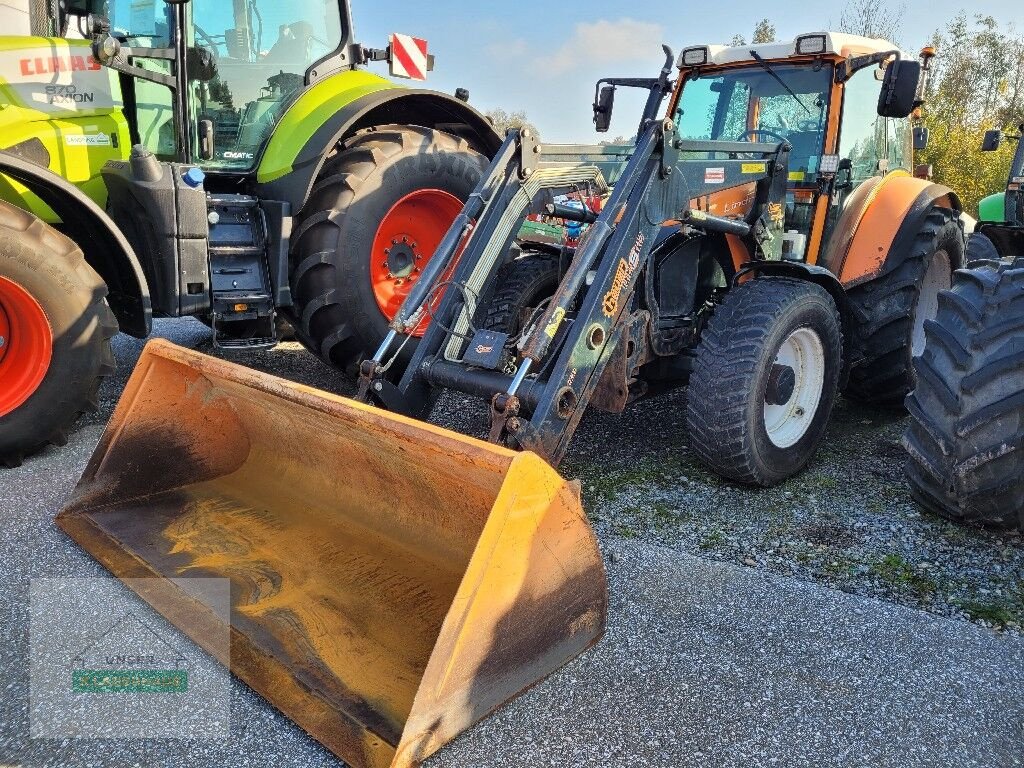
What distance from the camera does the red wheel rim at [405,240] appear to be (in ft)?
15.4

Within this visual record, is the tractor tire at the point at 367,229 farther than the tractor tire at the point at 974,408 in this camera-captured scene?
Yes

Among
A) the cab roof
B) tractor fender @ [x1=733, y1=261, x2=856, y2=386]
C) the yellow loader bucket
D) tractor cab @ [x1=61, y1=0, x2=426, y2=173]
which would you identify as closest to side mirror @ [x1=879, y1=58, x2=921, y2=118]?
the cab roof

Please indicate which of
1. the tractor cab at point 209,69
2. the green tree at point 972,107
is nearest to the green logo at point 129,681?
the tractor cab at point 209,69

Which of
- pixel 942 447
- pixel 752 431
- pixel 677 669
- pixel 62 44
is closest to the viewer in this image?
pixel 677 669

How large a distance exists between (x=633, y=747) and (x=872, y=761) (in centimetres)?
59

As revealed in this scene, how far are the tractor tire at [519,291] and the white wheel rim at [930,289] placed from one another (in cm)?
230

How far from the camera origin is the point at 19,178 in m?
3.64

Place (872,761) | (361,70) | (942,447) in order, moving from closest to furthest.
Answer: (872,761) < (942,447) < (361,70)

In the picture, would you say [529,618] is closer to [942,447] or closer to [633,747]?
[633,747]

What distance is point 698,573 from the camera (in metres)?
2.89

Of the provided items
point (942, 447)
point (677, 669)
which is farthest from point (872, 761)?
point (942, 447)

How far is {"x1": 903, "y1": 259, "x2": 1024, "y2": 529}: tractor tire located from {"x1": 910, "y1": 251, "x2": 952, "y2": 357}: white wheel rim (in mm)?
1960

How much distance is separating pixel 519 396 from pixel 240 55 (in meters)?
3.07

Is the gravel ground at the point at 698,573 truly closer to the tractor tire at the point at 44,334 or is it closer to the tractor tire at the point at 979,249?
the tractor tire at the point at 44,334
